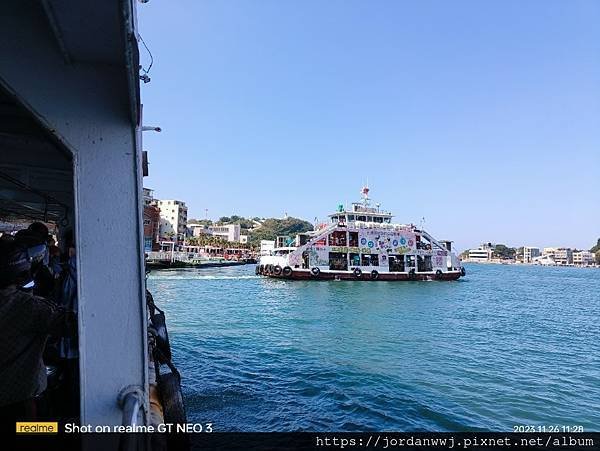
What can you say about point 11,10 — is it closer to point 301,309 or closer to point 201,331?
point 201,331

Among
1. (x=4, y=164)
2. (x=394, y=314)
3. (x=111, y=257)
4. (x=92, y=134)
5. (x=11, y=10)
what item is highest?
(x=11, y=10)

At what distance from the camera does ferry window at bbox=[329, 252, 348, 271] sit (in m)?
37.0

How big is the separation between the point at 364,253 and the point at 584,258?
154 m

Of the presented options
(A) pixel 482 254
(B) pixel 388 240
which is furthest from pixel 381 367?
(A) pixel 482 254

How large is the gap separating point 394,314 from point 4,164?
17.9 metres

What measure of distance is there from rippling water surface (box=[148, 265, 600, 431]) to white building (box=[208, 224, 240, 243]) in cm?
9761

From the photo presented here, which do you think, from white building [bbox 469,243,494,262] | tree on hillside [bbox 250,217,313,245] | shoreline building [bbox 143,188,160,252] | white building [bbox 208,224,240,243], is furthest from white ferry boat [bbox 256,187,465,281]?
white building [bbox 469,243,494,262]

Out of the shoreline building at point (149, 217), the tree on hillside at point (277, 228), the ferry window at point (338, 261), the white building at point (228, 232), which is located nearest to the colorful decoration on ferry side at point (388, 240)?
the ferry window at point (338, 261)

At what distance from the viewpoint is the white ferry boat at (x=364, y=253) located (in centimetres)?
3638

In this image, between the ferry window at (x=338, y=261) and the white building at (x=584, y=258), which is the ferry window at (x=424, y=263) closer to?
the ferry window at (x=338, y=261)

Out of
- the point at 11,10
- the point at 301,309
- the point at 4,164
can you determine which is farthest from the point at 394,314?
the point at 11,10

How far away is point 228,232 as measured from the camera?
119 m

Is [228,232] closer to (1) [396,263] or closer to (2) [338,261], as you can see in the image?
(2) [338,261]

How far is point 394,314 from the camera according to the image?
770 inches
